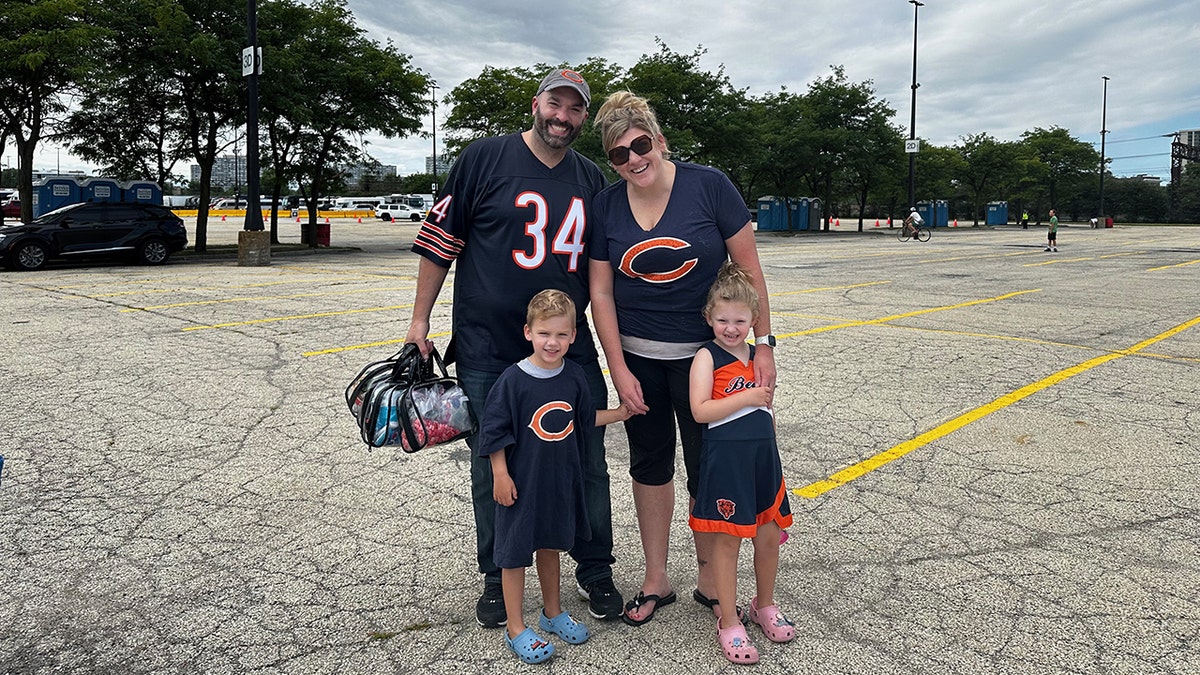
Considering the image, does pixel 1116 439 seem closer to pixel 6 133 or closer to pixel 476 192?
pixel 476 192

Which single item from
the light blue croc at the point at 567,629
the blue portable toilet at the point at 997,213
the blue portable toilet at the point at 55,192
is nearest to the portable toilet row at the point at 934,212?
the blue portable toilet at the point at 997,213

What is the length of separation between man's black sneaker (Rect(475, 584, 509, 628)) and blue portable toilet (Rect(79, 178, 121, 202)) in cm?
2436

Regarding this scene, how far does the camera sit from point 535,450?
8.95ft

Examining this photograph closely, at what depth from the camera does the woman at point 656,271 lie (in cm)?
281

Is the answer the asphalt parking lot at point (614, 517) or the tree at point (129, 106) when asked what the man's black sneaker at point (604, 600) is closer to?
the asphalt parking lot at point (614, 517)

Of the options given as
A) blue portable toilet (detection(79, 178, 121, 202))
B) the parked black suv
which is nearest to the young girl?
the parked black suv

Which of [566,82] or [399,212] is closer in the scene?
[566,82]

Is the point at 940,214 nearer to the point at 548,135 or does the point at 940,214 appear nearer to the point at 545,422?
the point at 548,135

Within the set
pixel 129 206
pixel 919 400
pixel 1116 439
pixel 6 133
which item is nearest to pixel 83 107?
pixel 6 133

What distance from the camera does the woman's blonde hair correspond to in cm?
279

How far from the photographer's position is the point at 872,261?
21.3 metres

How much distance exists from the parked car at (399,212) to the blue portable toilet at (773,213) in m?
22.6

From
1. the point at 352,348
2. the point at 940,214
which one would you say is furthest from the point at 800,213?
the point at 352,348

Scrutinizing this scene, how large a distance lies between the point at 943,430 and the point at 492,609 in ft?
11.5
